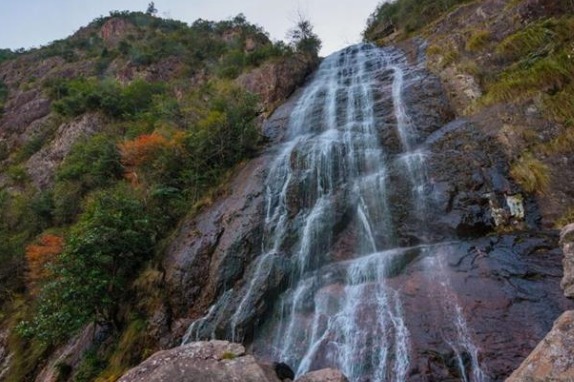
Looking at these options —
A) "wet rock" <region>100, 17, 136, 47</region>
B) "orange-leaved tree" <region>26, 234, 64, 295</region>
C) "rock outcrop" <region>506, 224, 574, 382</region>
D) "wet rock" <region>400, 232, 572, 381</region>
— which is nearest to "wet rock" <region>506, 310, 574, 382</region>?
"rock outcrop" <region>506, 224, 574, 382</region>

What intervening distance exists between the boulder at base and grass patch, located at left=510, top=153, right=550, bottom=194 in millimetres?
6394

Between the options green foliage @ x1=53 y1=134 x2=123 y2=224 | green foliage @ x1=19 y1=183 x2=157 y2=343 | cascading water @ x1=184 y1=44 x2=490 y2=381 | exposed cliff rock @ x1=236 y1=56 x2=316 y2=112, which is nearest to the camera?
cascading water @ x1=184 y1=44 x2=490 y2=381

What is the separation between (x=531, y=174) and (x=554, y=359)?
20.5ft

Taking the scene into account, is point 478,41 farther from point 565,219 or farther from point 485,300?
point 485,300

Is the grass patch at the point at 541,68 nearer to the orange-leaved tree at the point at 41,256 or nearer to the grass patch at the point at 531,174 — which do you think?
the grass patch at the point at 531,174

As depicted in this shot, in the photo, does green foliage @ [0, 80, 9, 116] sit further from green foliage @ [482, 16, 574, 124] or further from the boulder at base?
green foliage @ [482, 16, 574, 124]

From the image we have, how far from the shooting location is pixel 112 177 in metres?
16.9

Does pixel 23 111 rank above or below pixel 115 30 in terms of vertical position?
below

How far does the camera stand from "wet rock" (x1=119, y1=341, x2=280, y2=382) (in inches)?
174

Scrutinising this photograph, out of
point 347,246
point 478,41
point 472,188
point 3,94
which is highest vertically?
point 3,94

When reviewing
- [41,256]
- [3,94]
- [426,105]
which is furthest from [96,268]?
[3,94]

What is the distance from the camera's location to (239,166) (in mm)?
13391

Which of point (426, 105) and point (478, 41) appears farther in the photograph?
point (478, 41)

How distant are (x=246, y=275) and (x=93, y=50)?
3857cm
